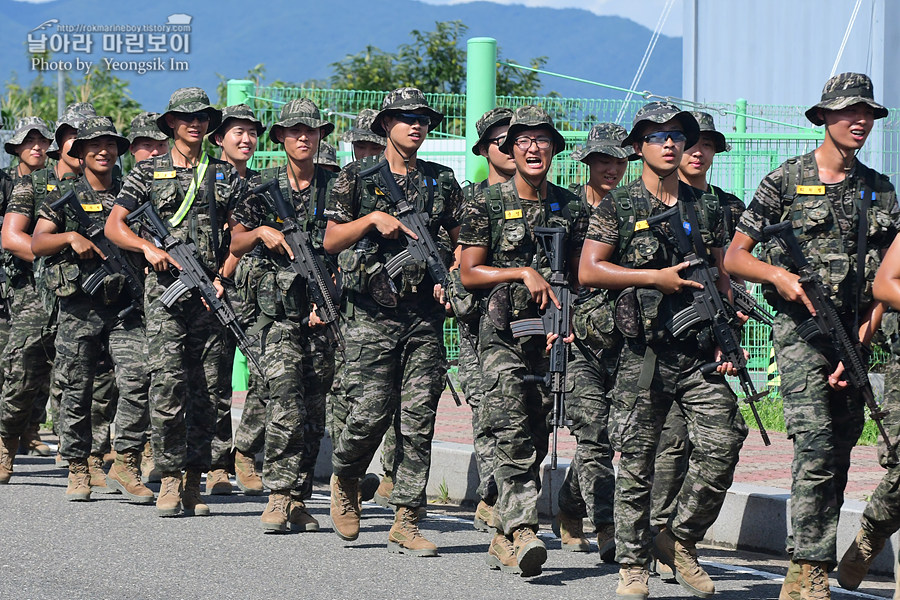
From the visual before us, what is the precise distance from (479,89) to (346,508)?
582 centimetres

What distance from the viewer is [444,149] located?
47.1ft

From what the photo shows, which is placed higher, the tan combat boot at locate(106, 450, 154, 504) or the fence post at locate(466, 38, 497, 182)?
the fence post at locate(466, 38, 497, 182)

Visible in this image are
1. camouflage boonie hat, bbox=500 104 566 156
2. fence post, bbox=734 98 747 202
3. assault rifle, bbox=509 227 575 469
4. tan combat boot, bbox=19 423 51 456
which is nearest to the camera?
assault rifle, bbox=509 227 575 469

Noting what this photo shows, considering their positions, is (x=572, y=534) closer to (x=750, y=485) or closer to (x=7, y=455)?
(x=750, y=485)

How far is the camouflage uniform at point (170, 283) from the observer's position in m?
8.92

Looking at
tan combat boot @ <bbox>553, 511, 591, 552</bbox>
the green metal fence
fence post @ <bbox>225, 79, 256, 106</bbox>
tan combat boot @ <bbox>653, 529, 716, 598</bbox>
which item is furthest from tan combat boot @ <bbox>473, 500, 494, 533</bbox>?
fence post @ <bbox>225, 79, 256, 106</bbox>

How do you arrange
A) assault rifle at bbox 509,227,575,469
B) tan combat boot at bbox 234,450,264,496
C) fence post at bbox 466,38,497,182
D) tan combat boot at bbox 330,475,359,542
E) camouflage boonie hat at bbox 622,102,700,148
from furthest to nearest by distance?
fence post at bbox 466,38,497,182 → tan combat boot at bbox 234,450,264,496 → tan combat boot at bbox 330,475,359,542 → assault rifle at bbox 509,227,575,469 → camouflage boonie hat at bbox 622,102,700,148

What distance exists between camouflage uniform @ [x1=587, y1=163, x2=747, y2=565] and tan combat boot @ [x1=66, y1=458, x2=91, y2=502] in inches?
157

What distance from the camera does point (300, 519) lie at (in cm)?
858

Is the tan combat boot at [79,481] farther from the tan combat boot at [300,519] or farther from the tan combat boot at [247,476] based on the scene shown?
the tan combat boot at [300,519]

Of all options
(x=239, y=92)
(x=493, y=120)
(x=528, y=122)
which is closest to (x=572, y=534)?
(x=528, y=122)

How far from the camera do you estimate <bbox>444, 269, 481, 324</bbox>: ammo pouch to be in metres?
7.66

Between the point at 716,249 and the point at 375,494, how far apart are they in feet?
11.6

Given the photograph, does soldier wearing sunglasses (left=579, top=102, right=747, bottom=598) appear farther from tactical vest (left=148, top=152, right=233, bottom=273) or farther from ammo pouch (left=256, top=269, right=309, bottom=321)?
tactical vest (left=148, top=152, right=233, bottom=273)
